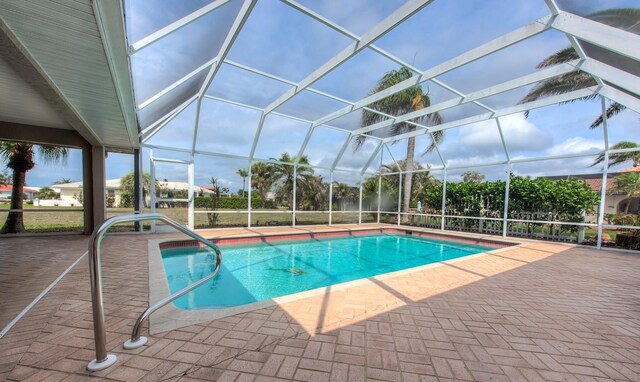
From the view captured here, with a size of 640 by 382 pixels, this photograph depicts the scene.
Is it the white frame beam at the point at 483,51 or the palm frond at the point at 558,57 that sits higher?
the palm frond at the point at 558,57

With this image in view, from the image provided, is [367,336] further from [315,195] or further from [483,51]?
[315,195]

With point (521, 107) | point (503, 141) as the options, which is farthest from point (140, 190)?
point (503, 141)

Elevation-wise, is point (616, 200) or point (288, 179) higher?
point (288, 179)

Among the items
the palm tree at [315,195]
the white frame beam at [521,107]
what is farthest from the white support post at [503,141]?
the palm tree at [315,195]

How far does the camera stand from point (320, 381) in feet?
5.36

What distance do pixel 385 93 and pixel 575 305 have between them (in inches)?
212

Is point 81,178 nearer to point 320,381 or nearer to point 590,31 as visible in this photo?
point 320,381

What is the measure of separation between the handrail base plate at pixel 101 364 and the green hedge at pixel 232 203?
726cm

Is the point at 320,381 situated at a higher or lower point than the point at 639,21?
lower

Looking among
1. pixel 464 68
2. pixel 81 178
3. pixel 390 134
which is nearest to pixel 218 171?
pixel 81 178

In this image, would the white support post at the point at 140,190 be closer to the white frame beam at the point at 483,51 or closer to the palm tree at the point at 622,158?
the white frame beam at the point at 483,51

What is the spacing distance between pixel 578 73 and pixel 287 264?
847cm

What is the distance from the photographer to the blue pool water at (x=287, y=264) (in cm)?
446

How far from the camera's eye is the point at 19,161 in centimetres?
704
